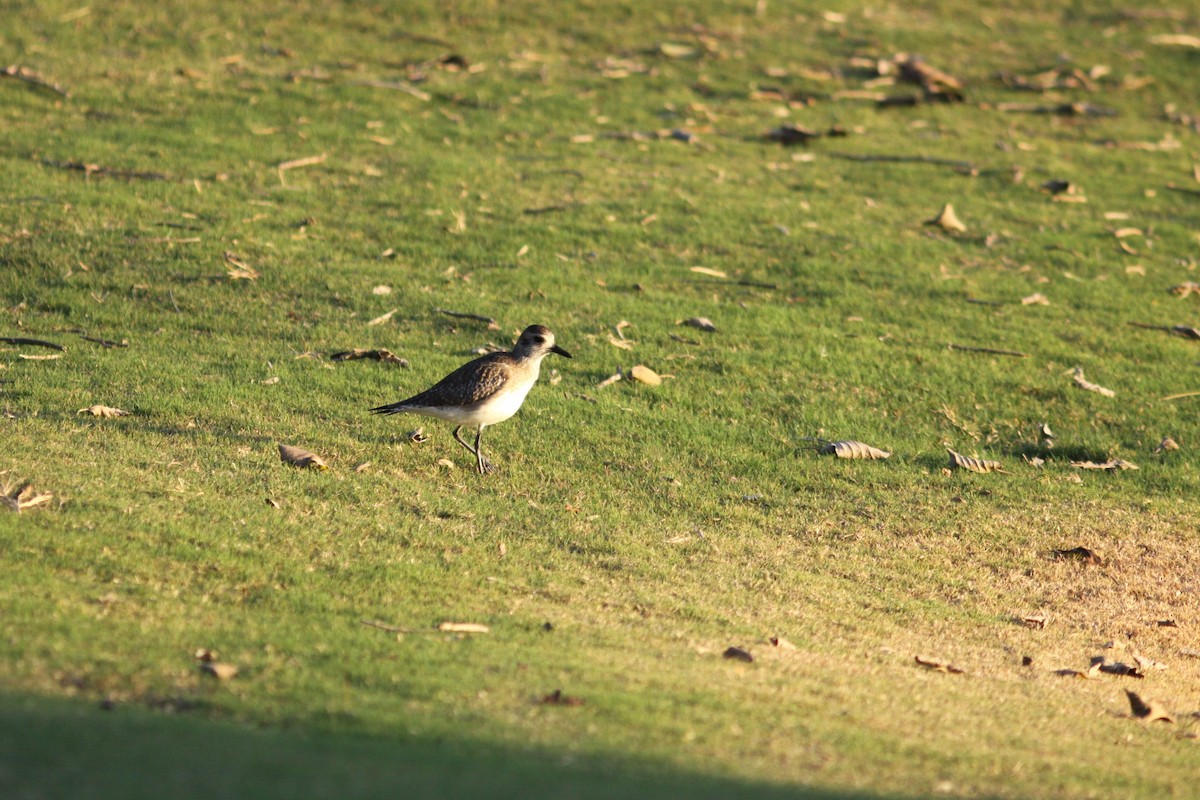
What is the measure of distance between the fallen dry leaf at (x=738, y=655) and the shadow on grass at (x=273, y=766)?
2.16 m

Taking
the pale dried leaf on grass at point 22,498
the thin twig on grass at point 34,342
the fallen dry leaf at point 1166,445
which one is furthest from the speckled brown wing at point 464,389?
the fallen dry leaf at point 1166,445

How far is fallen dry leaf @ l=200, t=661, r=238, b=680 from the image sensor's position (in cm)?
713

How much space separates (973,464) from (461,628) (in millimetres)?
6637

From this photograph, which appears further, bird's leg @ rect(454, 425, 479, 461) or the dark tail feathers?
A: bird's leg @ rect(454, 425, 479, 461)

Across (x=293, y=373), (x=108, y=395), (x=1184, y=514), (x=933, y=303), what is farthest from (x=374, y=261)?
(x=1184, y=514)

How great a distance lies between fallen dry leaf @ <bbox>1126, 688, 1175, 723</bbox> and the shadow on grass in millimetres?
3165

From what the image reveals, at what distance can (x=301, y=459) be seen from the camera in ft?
36.6

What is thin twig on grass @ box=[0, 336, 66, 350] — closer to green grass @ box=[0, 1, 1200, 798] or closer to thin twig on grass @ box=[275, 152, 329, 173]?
green grass @ box=[0, 1, 1200, 798]

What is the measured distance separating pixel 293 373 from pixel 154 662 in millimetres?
6367

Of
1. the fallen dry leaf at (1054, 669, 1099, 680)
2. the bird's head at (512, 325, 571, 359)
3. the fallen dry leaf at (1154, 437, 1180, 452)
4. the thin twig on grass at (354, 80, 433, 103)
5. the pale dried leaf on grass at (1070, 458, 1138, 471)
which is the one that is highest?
the thin twig on grass at (354, 80, 433, 103)

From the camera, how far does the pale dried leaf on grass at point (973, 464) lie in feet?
43.0

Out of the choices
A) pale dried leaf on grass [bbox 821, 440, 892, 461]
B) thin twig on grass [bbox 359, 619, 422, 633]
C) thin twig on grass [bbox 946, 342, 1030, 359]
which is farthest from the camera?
thin twig on grass [bbox 946, 342, 1030, 359]

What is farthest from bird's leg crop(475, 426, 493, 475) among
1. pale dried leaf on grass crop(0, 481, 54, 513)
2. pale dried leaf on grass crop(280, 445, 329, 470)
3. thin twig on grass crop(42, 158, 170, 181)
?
thin twig on grass crop(42, 158, 170, 181)

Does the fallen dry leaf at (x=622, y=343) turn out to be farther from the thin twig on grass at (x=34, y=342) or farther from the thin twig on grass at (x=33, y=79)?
the thin twig on grass at (x=33, y=79)
